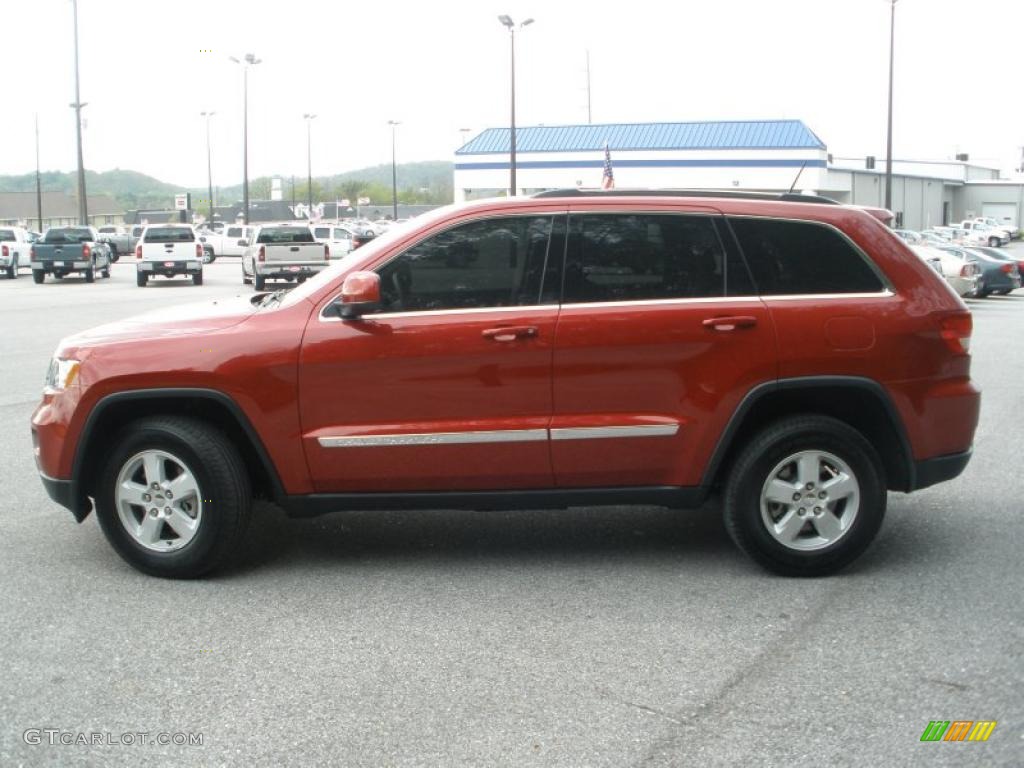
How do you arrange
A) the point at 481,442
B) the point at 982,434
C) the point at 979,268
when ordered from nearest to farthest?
the point at 481,442, the point at 982,434, the point at 979,268

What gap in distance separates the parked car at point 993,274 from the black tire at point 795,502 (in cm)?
2893

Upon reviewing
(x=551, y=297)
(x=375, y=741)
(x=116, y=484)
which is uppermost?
(x=551, y=297)

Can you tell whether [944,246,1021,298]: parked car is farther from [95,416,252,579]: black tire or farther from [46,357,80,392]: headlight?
[46,357,80,392]: headlight

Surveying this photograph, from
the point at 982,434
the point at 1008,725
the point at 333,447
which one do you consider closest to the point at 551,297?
the point at 333,447

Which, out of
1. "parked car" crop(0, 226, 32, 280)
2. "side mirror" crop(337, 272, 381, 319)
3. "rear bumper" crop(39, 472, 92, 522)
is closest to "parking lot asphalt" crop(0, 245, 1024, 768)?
"rear bumper" crop(39, 472, 92, 522)

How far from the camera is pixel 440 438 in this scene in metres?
5.64

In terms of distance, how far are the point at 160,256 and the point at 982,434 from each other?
2865cm

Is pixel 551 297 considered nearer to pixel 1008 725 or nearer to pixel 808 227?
pixel 808 227

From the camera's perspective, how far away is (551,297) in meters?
5.71

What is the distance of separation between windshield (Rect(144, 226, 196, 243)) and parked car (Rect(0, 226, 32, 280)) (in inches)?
340

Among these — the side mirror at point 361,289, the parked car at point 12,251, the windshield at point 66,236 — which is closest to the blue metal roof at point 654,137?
the parked car at point 12,251

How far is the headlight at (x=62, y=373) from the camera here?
19.1ft

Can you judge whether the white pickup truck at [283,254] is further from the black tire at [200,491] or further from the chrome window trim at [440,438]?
the chrome window trim at [440,438]

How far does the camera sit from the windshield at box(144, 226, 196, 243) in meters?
34.9
